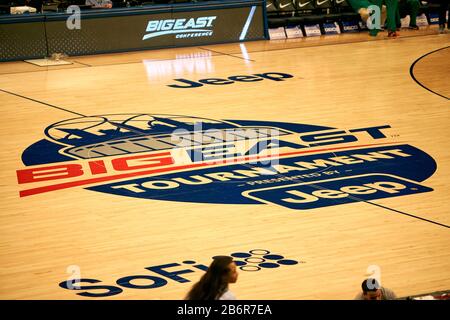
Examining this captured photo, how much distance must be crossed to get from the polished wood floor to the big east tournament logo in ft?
0.74

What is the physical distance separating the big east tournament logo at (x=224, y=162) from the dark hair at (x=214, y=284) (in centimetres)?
451

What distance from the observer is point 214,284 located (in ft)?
18.0

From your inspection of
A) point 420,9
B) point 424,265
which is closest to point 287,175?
point 424,265

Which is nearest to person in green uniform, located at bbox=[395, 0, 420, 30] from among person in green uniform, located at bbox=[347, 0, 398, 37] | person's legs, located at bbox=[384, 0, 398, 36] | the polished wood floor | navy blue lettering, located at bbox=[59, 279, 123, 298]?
person in green uniform, located at bbox=[347, 0, 398, 37]

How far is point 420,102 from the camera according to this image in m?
14.5

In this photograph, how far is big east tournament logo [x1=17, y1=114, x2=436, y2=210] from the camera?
34.5ft

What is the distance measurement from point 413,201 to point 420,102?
470cm

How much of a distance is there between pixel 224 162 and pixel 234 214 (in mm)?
1915

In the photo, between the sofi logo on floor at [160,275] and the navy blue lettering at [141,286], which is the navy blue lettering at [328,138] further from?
the navy blue lettering at [141,286]

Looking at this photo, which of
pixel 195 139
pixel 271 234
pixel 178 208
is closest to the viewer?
pixel 271 234

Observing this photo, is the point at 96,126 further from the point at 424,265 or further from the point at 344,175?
the point at 424,265

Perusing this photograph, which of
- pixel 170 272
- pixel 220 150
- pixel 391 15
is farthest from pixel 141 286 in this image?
pixel 391 15

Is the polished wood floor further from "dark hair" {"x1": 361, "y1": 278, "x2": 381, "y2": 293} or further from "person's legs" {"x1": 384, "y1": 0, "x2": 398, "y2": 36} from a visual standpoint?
"person's legs" {"x1": 384, "y1": 0, "x2": 398, "y2": 36}

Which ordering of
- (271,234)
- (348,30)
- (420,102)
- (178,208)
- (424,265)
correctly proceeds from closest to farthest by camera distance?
(424,265)
(271,234)
(178,208)
(420,102)
(348,30)
